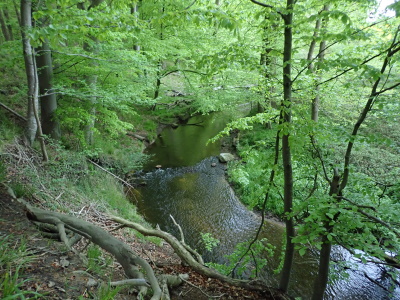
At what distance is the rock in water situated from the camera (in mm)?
12716

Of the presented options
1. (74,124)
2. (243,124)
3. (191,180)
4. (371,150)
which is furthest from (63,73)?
(371,150)

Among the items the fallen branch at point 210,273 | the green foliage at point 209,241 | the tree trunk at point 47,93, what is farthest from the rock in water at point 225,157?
the fallen branch at point 210,273

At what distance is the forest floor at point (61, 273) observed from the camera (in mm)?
2273

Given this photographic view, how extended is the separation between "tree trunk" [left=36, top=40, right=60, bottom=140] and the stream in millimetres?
3658

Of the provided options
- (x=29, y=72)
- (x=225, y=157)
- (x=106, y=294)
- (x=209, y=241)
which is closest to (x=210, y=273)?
(x=106, y=294)

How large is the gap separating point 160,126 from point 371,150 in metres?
12.3

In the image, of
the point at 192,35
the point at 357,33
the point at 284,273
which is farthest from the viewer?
the point at 192,35

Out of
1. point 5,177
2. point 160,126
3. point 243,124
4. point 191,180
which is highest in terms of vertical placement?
point 243,124

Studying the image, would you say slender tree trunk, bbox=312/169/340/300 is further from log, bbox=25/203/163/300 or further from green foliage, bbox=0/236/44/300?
green foliage, bbox=0/236/44/300

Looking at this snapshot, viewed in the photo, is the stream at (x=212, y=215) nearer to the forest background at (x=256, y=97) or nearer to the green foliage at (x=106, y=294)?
the forest background at (x=256, y=97)

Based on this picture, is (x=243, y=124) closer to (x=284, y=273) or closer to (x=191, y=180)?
(x=284, y=273)

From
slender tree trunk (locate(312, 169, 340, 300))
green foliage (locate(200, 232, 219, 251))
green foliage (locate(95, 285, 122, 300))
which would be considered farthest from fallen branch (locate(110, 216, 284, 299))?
green foliage (locate(200, 232, 219, 251))

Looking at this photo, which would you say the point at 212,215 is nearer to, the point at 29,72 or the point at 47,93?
the point at 47,93

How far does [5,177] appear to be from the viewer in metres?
4.34
